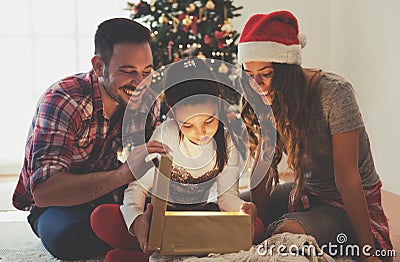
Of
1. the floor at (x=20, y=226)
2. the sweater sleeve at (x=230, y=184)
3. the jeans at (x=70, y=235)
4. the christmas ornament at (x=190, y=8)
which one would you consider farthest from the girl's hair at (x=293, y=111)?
the christmas ornament at (x=190, y=8)

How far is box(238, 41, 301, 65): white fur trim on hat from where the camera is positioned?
188cm

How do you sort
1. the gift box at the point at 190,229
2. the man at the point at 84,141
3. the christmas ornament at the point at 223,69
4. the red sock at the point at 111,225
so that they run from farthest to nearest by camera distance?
the christmas ornament at the point at 223,69
the man at the point at 84,141
the red sock at the point at 111,225
the gift box at the point at 190,229

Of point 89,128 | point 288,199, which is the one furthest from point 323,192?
point 89,128

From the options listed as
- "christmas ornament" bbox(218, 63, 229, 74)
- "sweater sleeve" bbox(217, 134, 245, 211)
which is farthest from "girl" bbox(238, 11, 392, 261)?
"christmas ornament" bbox(218, 63, 229, 74)

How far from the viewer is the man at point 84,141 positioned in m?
1.96

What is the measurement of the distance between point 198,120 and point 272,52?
1.02 ft

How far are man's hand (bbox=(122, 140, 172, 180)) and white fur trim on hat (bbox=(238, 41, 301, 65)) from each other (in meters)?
0.37

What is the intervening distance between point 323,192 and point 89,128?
29.1 inches

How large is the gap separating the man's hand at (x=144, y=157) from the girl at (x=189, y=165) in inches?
0.8

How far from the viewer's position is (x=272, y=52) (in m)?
1.88

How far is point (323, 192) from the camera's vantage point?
6.54ft

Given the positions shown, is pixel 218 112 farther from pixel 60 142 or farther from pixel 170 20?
pixel 170 20

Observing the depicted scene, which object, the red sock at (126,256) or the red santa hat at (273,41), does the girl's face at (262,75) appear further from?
the red sock at (126,256)

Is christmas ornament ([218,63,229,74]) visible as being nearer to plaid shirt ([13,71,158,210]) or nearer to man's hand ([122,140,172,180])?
plaid shirt ([13,71,158,210])
